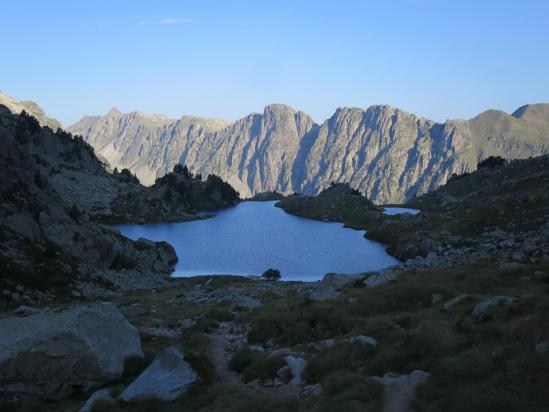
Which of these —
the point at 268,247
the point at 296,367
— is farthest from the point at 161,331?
the point at 268,247

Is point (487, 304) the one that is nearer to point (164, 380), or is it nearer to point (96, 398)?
point (164, 380)

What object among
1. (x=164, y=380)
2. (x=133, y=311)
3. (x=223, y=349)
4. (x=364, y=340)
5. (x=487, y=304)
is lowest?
(x=133, y=311)

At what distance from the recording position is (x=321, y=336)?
24281 mm

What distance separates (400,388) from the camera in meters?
14.2

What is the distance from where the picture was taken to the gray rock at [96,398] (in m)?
15.8

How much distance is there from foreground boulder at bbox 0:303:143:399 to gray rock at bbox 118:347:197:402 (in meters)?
2.71

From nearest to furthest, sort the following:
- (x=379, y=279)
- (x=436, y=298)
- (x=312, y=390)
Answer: (x=312, y=390) < (x=436, y=298) < (x=379, y=279)

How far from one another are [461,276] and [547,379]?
820 inches

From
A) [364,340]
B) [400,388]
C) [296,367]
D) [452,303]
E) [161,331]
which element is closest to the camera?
[400,388]

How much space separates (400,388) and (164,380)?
27.4 feet

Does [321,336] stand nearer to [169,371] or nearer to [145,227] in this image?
[169,371]

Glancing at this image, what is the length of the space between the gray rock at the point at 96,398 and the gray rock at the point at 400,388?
9.43 m

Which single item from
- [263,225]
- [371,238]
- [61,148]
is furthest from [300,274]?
[61,148]

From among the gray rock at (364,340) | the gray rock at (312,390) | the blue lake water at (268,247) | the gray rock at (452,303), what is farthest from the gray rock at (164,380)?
the blue lake water at (268,247)
